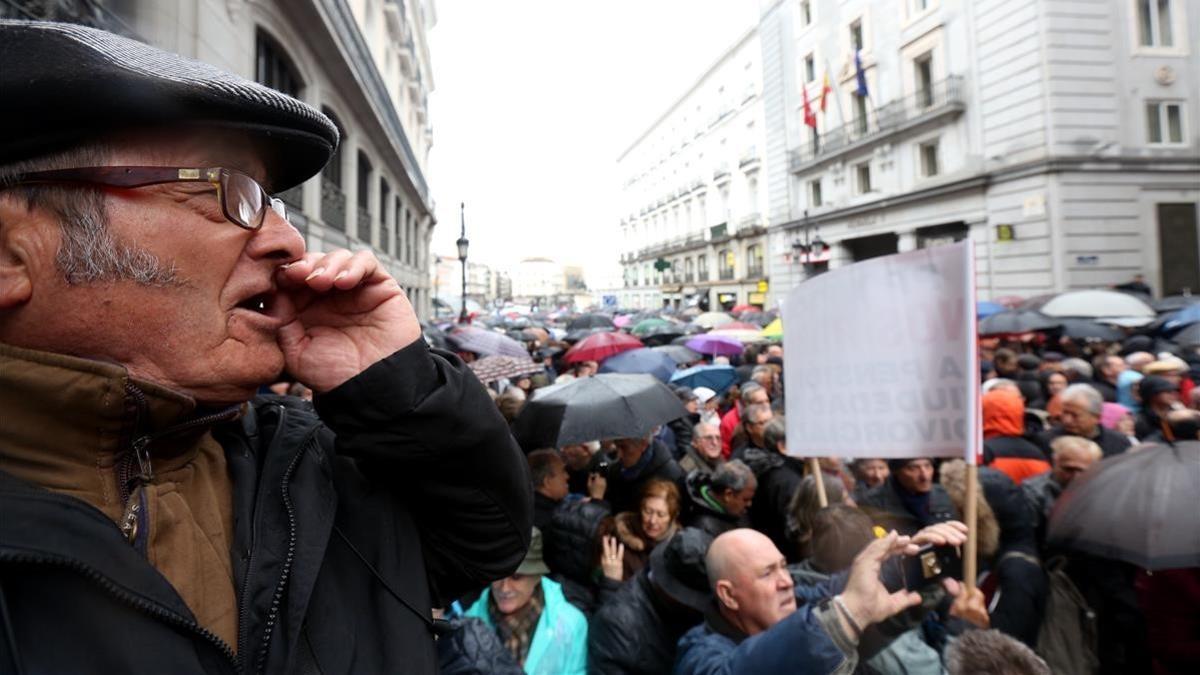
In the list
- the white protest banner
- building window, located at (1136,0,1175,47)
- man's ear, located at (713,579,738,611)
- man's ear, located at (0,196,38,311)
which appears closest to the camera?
man's ear, located at (0,196,38,311)

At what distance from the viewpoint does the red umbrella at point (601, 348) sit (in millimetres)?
10383

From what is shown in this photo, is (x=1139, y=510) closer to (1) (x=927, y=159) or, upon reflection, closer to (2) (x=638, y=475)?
(2) (x=638, y=475)

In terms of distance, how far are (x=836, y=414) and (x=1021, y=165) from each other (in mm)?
22660

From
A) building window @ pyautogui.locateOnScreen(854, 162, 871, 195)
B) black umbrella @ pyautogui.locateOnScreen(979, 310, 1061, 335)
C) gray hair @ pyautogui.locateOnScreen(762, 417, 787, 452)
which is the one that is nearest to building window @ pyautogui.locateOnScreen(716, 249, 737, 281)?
building window @ pyautogui.locateOnScreen(854, 162, 871, 195)

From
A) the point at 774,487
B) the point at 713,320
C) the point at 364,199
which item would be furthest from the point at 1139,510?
the point at 364,199

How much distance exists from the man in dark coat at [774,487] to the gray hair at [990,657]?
189 centimetres

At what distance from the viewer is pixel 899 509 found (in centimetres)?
397

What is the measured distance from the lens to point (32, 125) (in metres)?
0.91

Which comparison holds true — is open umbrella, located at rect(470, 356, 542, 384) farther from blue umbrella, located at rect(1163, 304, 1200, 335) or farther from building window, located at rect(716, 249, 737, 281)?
building window, located at rect(716, 249, 737, 281)

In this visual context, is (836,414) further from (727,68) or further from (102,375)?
(727,68)

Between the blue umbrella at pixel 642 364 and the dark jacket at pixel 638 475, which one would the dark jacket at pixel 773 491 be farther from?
the blue umbrella at pixel 642 364

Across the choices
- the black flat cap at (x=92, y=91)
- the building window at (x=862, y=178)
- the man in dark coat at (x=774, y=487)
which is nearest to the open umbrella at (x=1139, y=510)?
the man in dark coat at (x=774, y=487)

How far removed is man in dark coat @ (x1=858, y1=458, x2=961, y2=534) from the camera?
3740 millimetres

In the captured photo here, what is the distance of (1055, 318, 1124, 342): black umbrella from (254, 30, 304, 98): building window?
13427 millimetres
